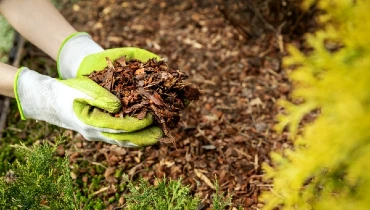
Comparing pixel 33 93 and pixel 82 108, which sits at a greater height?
pixel 82 108

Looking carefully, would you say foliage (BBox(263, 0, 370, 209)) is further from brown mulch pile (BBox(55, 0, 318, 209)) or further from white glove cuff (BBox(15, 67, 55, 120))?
white glove cuff (BBox(15, 67, 55, 120))

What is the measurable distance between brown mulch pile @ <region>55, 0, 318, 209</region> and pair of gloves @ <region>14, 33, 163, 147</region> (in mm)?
522

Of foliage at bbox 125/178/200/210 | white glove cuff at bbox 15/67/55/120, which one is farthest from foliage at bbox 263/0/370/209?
white glove cuff at bbox 15/67/55/120

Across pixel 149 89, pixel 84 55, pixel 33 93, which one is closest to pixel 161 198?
pixel 149 89

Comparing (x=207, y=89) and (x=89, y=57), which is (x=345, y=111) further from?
(x=207, y=89)

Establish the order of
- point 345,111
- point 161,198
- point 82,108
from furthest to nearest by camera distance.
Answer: point 82,108
point 161,198
point 345,111

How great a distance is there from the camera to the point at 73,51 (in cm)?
276

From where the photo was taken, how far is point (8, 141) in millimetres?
3309

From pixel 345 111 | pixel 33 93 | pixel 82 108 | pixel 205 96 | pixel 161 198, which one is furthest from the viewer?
Result: pixel 205 96

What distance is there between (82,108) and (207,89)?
1447 mm

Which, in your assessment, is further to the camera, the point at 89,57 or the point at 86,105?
the point at 89,57

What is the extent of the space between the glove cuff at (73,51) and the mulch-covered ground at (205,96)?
668 mm

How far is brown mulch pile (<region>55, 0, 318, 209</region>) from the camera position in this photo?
289 cm

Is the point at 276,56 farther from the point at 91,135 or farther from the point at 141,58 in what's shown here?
the point at 91,135
